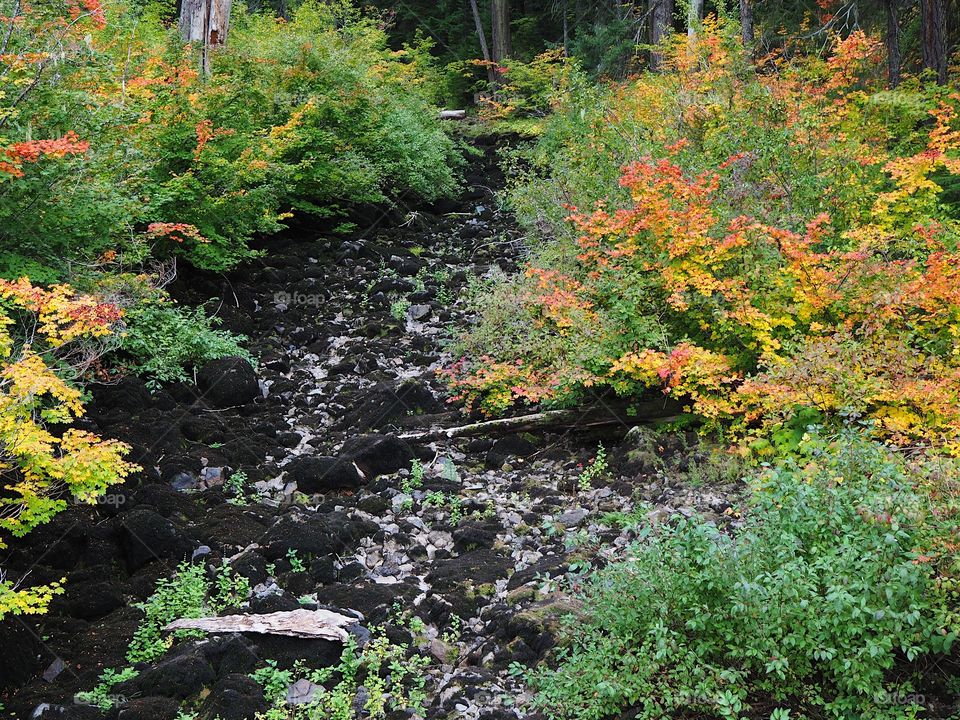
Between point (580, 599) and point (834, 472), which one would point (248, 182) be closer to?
point (580, 599)

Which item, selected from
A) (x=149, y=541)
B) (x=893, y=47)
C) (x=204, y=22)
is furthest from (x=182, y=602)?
(x=893, y=47)

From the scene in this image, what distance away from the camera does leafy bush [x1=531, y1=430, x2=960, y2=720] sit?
152 inches

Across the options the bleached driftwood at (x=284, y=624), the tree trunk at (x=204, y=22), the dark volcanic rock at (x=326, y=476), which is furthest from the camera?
the tree trunk at (x=204, y=22)

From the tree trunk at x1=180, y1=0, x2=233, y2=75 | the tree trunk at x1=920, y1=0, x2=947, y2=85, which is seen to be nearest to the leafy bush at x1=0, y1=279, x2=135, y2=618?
the tree trunk at x1=180, y1=0, x2=233, y2=75

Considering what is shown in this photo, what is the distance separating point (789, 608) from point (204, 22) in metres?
12.8

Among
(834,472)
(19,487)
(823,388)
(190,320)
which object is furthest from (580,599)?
(190,320)

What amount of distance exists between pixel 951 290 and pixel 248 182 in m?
8.46

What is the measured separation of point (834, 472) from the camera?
4742mm

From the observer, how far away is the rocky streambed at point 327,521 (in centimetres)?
489

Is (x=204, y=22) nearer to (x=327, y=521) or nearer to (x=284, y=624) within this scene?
(x=327, y=521)

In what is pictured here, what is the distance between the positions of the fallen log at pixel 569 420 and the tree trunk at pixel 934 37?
7683 mm

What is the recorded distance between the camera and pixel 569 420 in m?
7.88

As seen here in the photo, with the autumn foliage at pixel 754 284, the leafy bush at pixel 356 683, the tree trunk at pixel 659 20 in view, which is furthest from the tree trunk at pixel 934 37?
the leafy bush at pixel 356 683

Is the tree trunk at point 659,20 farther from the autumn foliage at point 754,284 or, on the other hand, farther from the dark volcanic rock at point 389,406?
the dark volcanic rock at point 389,406
